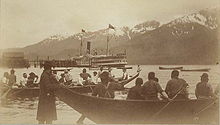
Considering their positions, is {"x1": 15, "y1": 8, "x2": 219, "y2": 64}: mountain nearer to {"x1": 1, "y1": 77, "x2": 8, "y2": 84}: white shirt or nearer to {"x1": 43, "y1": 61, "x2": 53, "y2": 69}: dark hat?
{"x1": 43, "y1": 61, "x2": 53, "y2": 69}: dark hat

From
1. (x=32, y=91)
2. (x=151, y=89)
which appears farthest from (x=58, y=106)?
(x=151, y=89)

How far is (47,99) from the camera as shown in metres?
2.65

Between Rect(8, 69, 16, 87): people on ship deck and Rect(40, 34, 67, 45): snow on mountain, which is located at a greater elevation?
Rect(40, 34, 67, 45): snow on mountain

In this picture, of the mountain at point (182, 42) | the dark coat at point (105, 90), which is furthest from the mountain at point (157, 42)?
the dark coat at point (105, 90)

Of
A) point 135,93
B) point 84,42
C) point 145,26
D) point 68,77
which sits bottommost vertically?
point 135,93

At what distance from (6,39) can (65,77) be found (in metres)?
0.46

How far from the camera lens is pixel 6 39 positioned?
269 centimetres

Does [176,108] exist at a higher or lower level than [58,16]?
lower

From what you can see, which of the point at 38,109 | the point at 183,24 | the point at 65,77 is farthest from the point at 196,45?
the point at 38,109

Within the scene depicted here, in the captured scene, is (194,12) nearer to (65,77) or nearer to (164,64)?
(164,64)

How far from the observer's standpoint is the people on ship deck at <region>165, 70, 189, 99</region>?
8.70 feet

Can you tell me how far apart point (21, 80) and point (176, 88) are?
3.28 ft

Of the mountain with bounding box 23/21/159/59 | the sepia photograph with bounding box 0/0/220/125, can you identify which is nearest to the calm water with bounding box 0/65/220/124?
the sepia photograph with bounding box 0/0/220/125

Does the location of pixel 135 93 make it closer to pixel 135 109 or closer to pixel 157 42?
pixel 135 109
